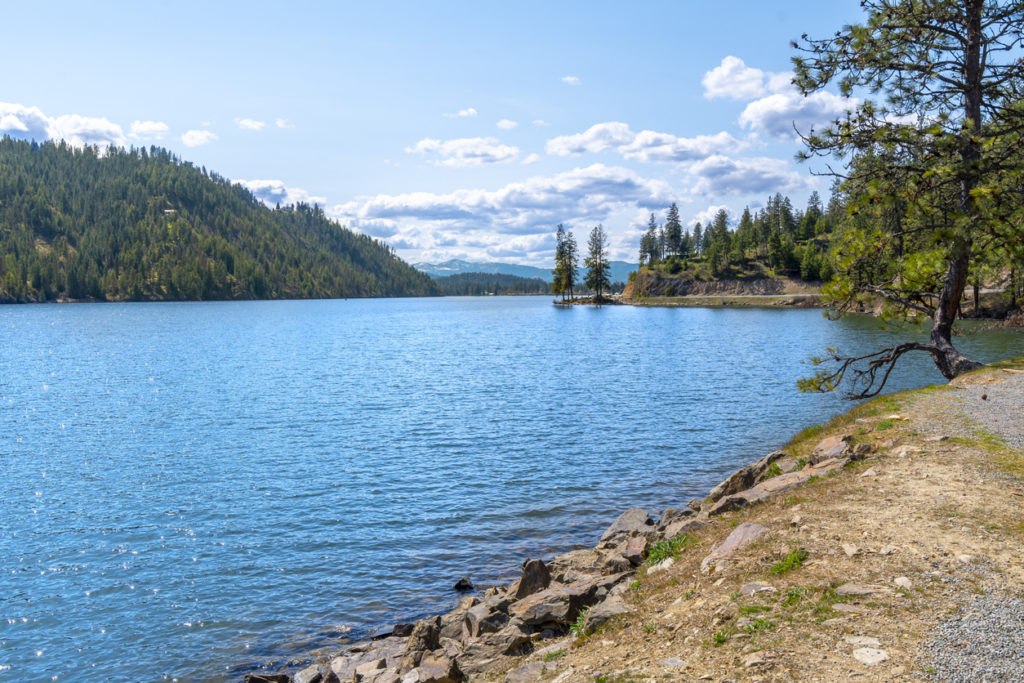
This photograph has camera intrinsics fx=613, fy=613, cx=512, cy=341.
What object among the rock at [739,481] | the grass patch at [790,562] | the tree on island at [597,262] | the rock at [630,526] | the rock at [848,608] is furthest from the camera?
the tree on island at [597,262]

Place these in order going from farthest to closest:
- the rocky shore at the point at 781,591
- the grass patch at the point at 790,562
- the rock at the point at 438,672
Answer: the rock at the point at 438,672, the grass patch at the point at 790,562, the rocky shore at the point at 781,591

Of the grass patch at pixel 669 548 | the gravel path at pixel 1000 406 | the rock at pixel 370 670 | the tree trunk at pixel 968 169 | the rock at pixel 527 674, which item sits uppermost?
the tree trunk at pixel 968 169

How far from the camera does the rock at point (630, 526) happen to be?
16072 millimetres

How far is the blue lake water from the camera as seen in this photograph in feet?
47.0

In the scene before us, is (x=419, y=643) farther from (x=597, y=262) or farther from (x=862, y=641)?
(x=597, y=262)

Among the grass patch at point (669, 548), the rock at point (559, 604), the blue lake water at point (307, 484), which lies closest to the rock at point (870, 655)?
the grass patch at point (669, 548)

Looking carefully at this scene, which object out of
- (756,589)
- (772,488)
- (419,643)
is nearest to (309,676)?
(419,643)

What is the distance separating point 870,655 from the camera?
270 inches

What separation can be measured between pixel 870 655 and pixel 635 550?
290 inches

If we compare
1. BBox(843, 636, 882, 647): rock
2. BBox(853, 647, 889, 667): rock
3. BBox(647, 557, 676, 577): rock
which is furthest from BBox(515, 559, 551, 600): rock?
BBox(853, 647, 889, 667): rock

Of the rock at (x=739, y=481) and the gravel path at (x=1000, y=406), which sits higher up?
the gravel path at (x=1000, y=406)

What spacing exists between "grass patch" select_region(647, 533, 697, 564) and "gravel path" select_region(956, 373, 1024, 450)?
337 inches

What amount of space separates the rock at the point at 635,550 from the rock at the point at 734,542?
2795 mm

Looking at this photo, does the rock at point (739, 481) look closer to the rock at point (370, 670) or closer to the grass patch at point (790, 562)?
the grass patch at point (790, 562)
